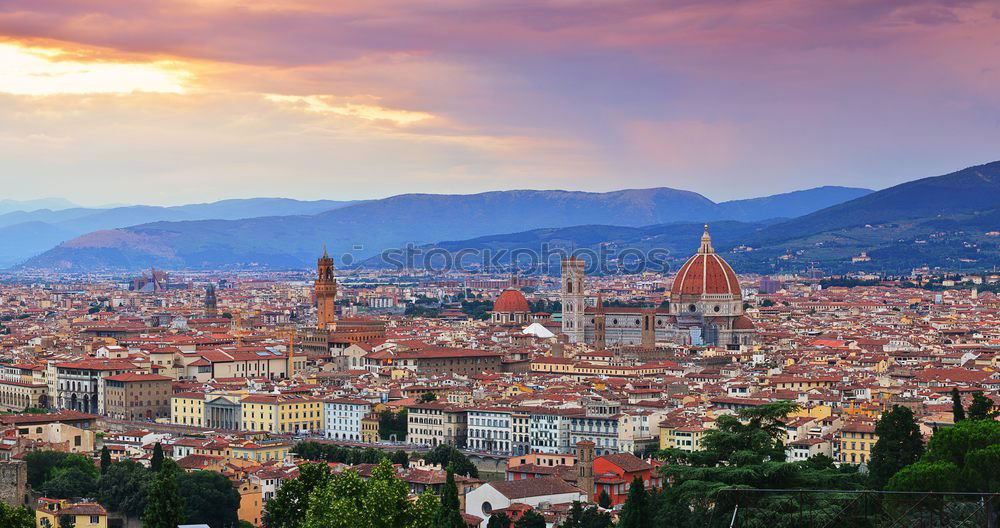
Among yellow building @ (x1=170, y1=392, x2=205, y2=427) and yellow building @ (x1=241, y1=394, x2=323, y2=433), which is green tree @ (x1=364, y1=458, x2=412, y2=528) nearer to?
yellow building @ (x1=241, y1=394, x2=323, y2=433)

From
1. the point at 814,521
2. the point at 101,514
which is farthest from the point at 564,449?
the point at 814,521

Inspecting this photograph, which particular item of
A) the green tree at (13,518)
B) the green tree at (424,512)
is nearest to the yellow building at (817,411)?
the green tree at (424,512)

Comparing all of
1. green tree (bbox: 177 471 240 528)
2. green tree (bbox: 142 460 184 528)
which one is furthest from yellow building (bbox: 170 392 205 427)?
green tree (bbox: 142 460 184 528)

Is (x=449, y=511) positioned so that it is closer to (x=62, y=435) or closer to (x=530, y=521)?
(x=530, y=521)

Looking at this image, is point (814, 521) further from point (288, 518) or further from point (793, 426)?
point (793, 426)

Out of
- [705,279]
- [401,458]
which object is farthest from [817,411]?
[705,279]

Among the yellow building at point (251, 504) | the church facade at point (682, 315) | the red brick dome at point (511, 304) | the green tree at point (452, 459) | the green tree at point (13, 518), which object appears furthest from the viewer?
the red brick dome at point (511, 304)

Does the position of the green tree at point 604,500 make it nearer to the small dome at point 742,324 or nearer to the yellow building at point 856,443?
the yellow building at point 856,443
